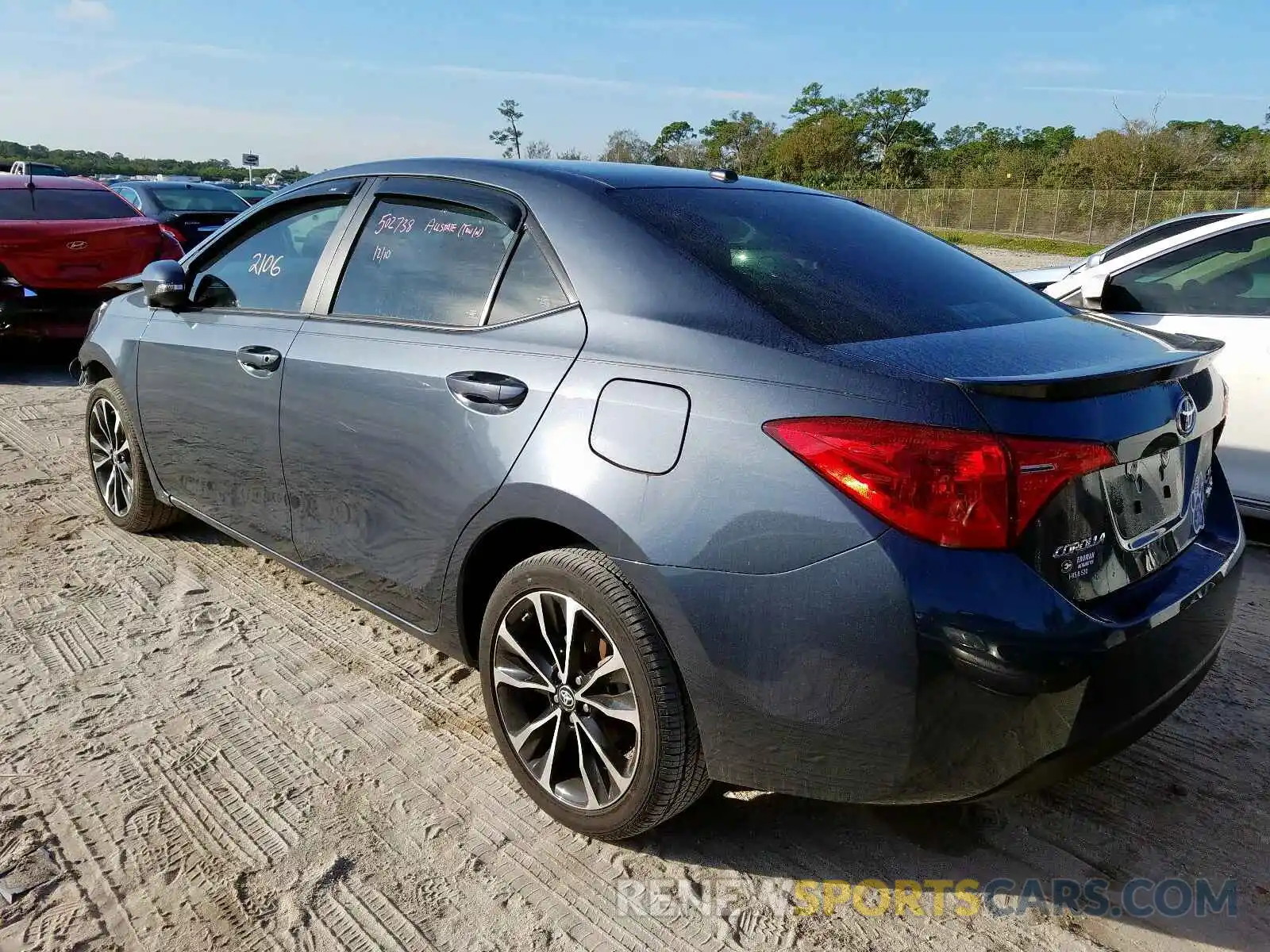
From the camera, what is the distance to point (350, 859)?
241 cm

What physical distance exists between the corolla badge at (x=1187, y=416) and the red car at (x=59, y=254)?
8.29 m

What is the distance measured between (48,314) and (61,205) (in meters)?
1.36

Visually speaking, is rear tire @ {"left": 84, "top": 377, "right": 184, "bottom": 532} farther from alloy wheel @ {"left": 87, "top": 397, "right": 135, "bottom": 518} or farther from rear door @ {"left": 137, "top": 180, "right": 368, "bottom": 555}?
rear door @ {"left": 137, "top": 180, "right": 368, "bottom": 555}

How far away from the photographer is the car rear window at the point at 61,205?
28.1 ft

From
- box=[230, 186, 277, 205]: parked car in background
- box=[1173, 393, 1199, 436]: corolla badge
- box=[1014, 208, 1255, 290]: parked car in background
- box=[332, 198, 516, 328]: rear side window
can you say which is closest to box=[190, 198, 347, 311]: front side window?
box=[332, 198, 516, 328]: rear side window

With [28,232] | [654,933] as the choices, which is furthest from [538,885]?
[28,232]

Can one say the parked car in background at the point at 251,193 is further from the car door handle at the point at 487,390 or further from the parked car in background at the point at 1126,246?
the car door handle at the point at 487,390

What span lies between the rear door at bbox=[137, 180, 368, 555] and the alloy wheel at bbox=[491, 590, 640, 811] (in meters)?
1.22

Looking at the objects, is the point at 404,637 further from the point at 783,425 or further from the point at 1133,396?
the point at 1133,396

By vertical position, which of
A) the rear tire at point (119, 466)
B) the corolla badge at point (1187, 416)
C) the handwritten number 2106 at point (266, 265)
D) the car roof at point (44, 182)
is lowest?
the rear tire at point (119, 466)

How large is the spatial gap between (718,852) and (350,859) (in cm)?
89

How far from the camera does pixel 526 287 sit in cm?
263

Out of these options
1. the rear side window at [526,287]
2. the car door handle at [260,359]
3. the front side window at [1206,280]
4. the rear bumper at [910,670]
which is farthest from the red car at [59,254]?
the rear bumper at [910,670]

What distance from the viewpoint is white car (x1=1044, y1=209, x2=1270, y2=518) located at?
4.53 metres
